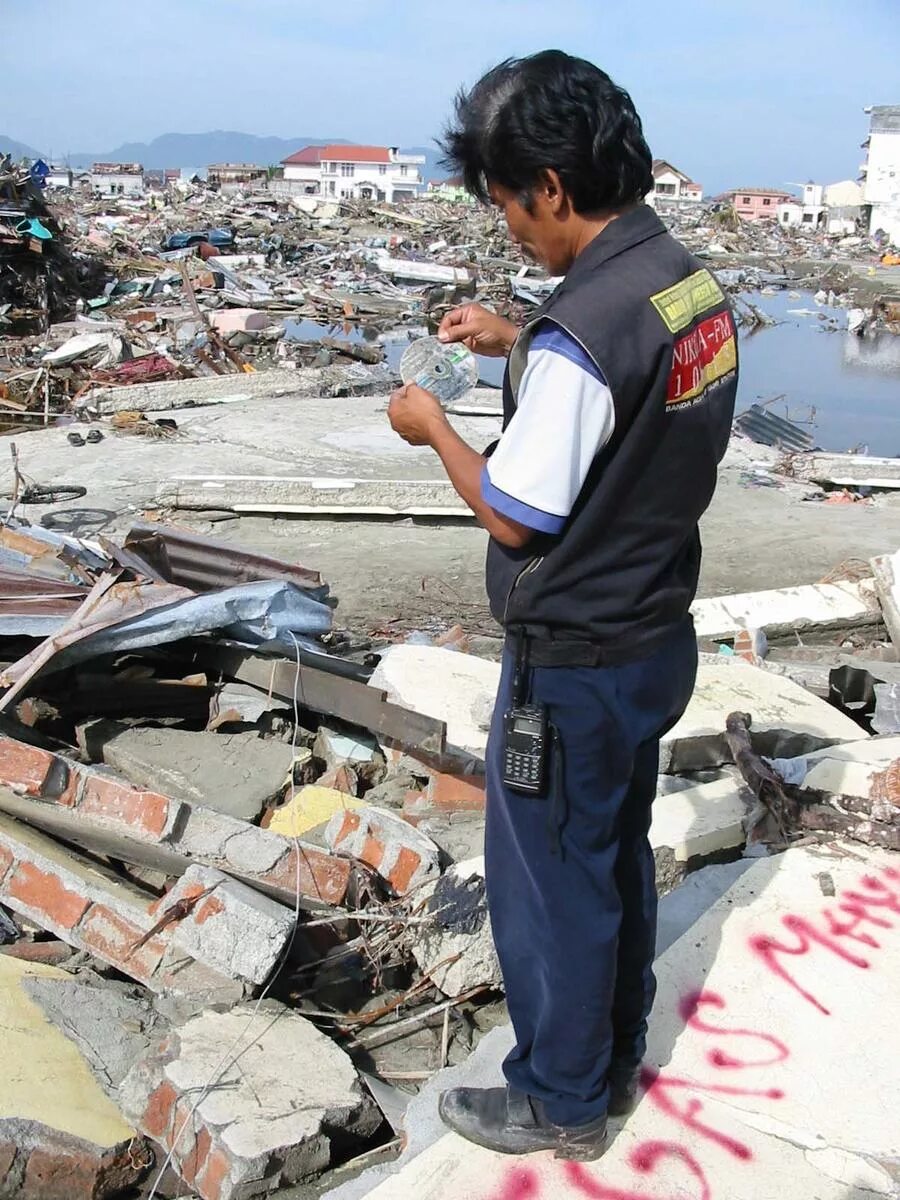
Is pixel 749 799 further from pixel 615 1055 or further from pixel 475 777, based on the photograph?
pixel 615 1055

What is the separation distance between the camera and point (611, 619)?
5.60 ft

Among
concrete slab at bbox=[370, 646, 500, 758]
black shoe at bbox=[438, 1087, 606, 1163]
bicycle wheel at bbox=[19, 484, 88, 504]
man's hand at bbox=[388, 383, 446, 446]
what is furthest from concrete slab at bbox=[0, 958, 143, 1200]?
bicycle wheel at bbox=[19, 484, 88, 504]

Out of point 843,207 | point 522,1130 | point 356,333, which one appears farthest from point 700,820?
point 843,207

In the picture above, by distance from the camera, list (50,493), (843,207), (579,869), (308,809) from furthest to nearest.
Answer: (843,207)
(50,493)
(308,809)
(579,869)

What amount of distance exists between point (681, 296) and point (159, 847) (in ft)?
6.79

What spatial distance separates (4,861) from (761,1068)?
2.00m

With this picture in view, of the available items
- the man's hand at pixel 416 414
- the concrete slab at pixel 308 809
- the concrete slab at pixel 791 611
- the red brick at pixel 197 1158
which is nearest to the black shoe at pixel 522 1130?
the red brick at pixel 197 1158

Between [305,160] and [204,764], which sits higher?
[305,160]

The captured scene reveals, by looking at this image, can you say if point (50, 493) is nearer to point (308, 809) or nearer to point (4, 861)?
point (308, 809)

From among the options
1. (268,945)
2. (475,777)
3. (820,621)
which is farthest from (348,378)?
(268,945)

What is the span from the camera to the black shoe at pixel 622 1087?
2.05 meters

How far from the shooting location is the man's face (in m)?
1.67

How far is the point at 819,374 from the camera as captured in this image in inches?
685

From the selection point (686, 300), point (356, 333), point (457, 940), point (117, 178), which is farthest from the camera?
point (117, 178)
